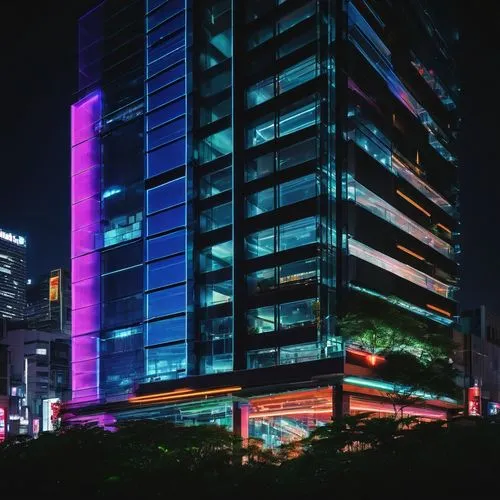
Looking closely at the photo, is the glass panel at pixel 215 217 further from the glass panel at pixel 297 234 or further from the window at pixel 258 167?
the glass panel at pixel 297 234

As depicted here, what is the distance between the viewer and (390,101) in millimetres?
53188

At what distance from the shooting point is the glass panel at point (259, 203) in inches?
1859

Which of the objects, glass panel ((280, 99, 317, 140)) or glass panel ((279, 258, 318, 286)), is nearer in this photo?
glass panel ((279, 258, 318, 286))

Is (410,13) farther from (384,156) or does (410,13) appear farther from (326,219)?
(326,219)

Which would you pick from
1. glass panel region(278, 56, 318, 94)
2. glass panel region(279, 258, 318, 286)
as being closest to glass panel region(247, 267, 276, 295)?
glass panel region(279, 258, 318, 286)

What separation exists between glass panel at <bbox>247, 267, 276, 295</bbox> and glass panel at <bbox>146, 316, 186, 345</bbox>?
5563mm

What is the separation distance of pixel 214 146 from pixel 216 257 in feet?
26.7

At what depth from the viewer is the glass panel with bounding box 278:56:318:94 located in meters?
46.6

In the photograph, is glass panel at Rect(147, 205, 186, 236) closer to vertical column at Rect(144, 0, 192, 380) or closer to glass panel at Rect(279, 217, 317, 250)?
vertical column at Rect(144, 0, 192, 380)

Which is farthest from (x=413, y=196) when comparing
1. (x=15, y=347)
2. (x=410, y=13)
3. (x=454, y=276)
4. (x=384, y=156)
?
(x=15, y=347)

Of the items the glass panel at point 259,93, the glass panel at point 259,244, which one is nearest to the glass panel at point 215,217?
the glass panel at point 259,244

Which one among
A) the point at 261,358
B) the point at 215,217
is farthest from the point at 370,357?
the point at 215,217

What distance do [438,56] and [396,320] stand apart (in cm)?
3319

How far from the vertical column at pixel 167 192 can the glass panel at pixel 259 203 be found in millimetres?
4814
